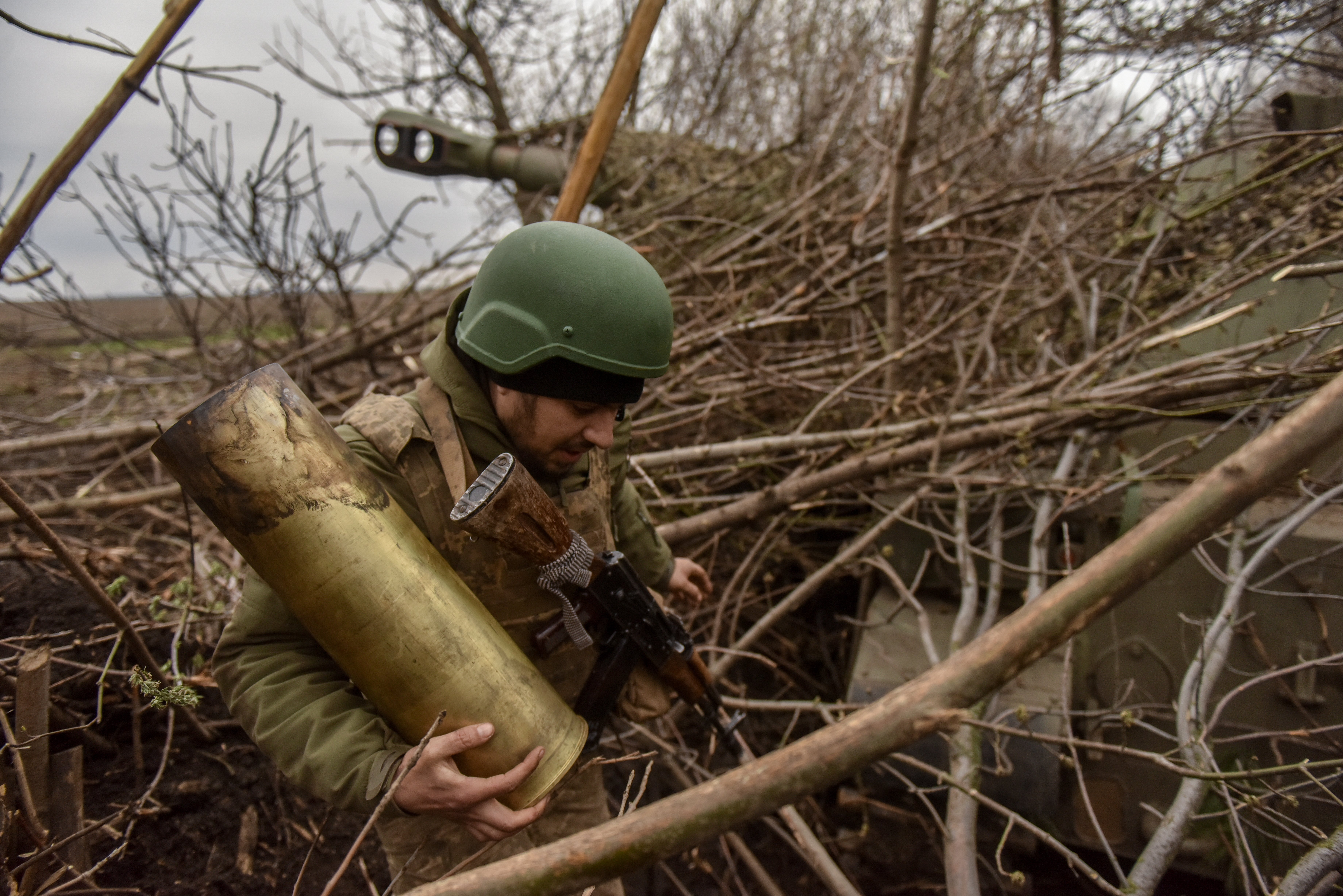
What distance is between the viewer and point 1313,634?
243 centimetres

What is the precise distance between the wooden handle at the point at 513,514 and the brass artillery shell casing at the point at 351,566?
135mm

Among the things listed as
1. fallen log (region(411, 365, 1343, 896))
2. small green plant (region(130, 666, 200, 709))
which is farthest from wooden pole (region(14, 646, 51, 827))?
fallen log (region(411, 365, 1343, 896))

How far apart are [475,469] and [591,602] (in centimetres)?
44

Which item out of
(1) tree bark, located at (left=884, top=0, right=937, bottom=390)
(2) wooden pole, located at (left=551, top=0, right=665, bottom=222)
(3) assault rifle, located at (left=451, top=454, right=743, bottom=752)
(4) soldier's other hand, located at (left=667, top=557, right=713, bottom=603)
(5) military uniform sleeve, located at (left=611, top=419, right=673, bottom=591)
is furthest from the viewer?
(2) wooden pole, located at (left=551, top=0, right=665, bottom=222)

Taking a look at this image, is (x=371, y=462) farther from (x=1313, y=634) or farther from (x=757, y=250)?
(x=757, y=250)

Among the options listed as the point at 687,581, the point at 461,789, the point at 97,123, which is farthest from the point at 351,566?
the point at 97,123

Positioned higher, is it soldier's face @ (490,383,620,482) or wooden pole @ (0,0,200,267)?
wooden pole @ (0,0,200,267)

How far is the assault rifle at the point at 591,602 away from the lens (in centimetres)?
138

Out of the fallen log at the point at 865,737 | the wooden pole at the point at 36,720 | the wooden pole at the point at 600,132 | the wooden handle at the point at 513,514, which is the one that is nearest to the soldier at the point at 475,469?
the wooden handle at the point at 513,514

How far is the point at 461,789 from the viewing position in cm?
130

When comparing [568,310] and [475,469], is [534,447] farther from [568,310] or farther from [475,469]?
[568,310]

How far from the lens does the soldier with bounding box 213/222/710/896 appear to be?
135 centimetres

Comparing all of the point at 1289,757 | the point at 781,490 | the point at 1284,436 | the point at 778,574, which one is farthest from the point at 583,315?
the point at 1289,757

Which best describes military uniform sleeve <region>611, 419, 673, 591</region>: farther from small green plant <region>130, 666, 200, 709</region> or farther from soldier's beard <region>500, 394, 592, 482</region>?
small green plant <region>130, 666, 200, 709</region>
